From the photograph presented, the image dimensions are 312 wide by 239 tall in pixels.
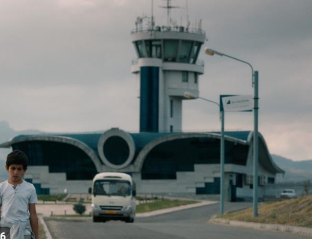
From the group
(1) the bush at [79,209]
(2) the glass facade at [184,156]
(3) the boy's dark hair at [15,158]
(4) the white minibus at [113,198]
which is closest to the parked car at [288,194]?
(2) the glass facade at [184,156]

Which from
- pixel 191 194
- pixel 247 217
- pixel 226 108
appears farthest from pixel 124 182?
pixel 191 194

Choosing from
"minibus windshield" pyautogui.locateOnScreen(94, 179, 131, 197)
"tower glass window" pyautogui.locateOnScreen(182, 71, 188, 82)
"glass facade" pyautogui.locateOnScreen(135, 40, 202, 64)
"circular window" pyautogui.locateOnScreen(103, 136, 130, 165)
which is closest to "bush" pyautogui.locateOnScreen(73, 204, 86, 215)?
"minibus windshield" pyautogui.locateOnScreen(94, 179, 131, 197)

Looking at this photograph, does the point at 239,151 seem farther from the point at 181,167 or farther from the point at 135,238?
the point at 135,238

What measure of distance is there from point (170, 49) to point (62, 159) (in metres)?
18.8

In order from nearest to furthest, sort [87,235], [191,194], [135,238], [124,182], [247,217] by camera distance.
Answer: [135,238] → [87,235] → [247,217] → [124,182] → [191,194]

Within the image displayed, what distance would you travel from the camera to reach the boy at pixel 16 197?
374 inches

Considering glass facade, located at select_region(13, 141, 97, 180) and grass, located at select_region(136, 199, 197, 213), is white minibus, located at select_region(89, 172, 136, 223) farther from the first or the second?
glass facade, located at select_region(13, 141, 97, 180)

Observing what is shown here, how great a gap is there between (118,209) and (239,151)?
2149 inches

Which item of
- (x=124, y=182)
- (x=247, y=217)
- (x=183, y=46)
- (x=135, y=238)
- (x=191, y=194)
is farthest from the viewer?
(x=183, y=46)

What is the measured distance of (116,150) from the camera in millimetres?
97375

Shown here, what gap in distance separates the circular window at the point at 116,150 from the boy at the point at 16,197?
87133 mm

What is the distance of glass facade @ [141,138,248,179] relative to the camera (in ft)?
310

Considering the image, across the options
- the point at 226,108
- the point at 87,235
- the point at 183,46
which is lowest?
the point at 87,235

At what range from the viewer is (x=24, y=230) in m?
9.45
